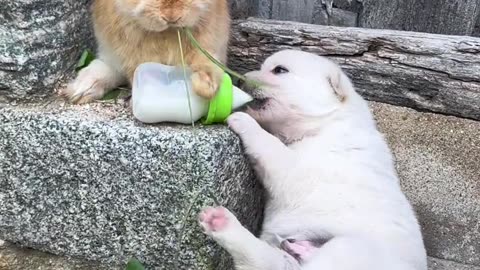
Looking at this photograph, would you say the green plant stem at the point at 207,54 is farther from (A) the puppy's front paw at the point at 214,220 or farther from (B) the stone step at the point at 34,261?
(B) the stone step at the point at 34,261

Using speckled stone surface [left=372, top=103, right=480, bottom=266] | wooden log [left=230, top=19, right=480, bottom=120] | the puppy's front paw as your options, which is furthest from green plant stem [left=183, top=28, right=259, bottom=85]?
speckled stone surface [left=372, top=103, right=480, bottom=266]

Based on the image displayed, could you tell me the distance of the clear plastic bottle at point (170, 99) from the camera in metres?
2.25

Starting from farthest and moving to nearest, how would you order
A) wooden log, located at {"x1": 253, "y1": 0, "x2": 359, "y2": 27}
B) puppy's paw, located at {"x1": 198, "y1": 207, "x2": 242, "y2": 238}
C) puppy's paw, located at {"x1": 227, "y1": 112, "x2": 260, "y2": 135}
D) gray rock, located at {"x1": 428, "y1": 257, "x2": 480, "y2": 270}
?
wooden log, located at {"x1": 253, "y1": 0, "x2": 359, "y2": 27}
gray rock, located at {"x1": 428, "y1": 257, "x2": 480, "y2": 270}
puppy's paw, located at {"x1": 227, "y1": 112, "x2": 260, "y2": 135}
puppy's paw, located at {"x1": 198, "y1": 207, "x2": 242, "y2": 238}

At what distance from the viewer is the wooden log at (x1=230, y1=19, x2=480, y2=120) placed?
118 inches

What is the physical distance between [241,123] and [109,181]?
1.34 ft

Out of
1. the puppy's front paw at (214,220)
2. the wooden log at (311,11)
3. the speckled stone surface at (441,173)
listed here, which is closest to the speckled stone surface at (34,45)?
the puppy's front paw at (214,220)

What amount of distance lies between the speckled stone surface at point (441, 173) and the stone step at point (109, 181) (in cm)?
84

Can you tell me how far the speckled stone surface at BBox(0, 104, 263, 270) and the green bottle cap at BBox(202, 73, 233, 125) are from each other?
3cm

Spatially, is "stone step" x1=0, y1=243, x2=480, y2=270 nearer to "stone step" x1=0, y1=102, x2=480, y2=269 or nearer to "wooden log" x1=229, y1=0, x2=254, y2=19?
"stone step" x1=0, y1=102, x2=480, y2=269

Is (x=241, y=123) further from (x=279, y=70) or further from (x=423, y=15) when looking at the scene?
(x=423, y=15)

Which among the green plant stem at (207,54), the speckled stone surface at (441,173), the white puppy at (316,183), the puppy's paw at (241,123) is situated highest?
the green plant stem at (207,54)

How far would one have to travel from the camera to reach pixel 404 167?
306 centimetres

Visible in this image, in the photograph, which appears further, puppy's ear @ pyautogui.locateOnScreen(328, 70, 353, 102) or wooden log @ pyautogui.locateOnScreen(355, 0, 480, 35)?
wooden log @ pyautogui.locateOnScreen(355, 0, 480, 35)

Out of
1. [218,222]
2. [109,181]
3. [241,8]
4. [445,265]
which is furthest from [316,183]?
[241,8]
